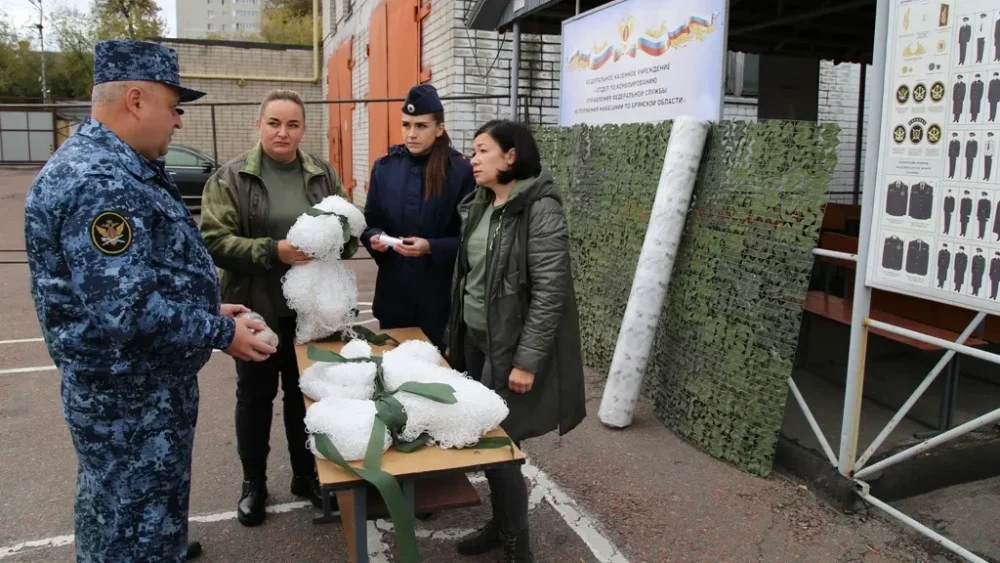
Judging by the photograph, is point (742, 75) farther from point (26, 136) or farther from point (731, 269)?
point (26, 136)

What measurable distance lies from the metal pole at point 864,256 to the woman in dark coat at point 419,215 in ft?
5.70

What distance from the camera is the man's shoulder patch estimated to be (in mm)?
1771

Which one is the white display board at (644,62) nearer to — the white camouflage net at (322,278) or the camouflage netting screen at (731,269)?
the camouflage netting screen at (731,269)

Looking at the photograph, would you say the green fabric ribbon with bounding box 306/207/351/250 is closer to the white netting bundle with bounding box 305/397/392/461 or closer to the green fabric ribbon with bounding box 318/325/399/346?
the green fabric ribbon with bounding box 318/325/399/346

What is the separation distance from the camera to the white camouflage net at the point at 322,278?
2.68 m

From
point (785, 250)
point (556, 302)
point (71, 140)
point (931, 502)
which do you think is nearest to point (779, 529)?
point (931, 502)

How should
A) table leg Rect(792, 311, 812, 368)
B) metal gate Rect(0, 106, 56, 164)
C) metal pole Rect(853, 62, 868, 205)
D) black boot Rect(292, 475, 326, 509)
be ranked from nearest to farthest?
black boot Rect(292, 475, 326, 509)
table leg Rect(792, 311, 812, 368)
metal pole Rect(853, 62, 868, 205)
metal gate Rect(0, 106, 56, 164)

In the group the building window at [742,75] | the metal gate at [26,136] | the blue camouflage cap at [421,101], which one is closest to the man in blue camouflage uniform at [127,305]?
the blue camouflage cap at [421,101]

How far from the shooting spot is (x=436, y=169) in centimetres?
311

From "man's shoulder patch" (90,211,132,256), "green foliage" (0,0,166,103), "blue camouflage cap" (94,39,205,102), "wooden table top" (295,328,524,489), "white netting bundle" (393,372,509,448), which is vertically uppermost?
"green foliage" (0,0,166,103)

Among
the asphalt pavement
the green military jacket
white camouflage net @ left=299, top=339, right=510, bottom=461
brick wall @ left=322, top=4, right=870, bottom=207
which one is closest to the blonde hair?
the green military jacket

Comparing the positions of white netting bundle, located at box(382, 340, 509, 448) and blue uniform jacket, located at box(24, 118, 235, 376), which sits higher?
blue uniform jacket, located at box(24, 118, 235, 376)

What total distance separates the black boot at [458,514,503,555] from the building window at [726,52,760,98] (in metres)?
7.96

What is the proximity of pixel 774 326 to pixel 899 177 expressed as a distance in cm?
93
